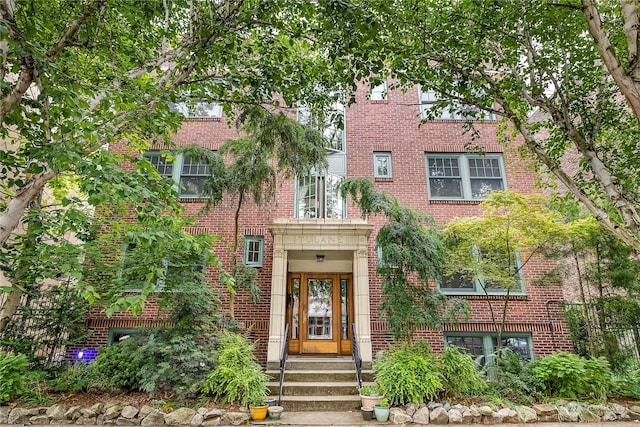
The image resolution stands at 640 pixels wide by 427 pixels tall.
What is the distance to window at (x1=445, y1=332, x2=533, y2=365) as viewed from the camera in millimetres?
9430


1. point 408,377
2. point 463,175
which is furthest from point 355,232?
point 463,175

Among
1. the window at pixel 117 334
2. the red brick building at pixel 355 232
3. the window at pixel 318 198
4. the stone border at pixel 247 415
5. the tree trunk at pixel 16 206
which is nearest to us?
the tree trunk at pixel 16 206

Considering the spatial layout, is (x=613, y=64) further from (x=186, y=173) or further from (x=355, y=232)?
(x=186, y=173)

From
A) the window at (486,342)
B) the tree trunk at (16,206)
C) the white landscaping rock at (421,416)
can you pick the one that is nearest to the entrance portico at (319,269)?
the white landscaping rock at (421,416)

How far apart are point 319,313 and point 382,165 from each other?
15.7 ft

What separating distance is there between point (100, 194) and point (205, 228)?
6388mm

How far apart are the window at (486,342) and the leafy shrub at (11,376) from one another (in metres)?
9.38

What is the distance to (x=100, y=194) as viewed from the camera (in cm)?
385

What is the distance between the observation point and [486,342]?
9.45m

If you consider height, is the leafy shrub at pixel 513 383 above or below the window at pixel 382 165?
below

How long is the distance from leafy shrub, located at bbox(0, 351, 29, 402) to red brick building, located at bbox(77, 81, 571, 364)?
2380mm

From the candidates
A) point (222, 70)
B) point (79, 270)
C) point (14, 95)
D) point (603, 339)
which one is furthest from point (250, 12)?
point (603, 339)

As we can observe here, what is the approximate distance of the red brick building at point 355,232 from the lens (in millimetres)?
9086

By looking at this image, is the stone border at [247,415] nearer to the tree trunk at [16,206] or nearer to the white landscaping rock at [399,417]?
the white landscaping rock at [399,417]
